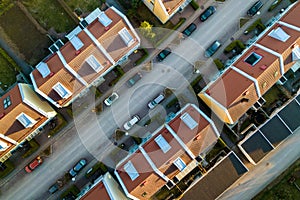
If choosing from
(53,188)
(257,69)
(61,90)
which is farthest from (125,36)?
(53,188)

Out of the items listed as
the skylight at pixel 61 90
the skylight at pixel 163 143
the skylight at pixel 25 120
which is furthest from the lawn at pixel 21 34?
the skylight at pixel 163 143

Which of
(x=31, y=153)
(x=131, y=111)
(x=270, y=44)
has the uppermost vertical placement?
(x=31, y=153)

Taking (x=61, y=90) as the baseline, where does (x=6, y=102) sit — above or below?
above

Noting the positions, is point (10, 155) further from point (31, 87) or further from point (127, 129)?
point (127, 129)

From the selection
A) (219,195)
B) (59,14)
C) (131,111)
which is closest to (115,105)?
(131,111)

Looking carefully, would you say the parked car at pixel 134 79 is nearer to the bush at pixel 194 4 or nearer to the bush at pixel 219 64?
the bush at pixel 219 64

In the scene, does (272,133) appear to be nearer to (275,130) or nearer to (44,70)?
(275,130)
